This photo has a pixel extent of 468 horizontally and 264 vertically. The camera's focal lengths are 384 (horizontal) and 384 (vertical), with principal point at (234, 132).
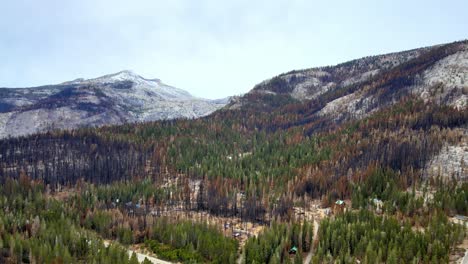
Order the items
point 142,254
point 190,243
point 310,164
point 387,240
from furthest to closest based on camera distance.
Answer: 1. point 310,164
2. point 190,243
3. point 142,254
4. point 387,240

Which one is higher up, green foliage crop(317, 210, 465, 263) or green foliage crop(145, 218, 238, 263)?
green foliage crop(317, 210, 465, 263)

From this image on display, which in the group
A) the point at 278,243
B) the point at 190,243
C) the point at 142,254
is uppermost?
the point at 278,243

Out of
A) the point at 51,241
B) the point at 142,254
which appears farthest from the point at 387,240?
the point at 51,241

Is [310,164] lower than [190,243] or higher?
higher

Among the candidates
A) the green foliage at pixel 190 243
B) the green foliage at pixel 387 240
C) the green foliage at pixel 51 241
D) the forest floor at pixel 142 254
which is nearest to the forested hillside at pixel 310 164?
the green foliage at pixel 387 240

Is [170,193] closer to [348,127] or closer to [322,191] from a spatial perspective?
[322,191]

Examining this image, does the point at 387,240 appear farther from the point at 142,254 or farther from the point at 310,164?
the point at 310,164

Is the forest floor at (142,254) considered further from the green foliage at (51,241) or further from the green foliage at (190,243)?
the green foliage at (51,241)

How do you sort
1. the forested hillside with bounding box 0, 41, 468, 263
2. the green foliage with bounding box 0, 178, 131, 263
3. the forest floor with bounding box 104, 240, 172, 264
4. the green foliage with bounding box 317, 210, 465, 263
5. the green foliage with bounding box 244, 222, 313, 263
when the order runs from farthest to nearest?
the forested hillside with bounding box 0, 41, 468, 263 → the forest floor with bounding box 104, 240, 172, 264 → the green foliage with bounding box 244, 222, 313, 263 → the green foliage with bounding box 0, 178, 131, 263 → the green foliage with bounding box 317, 210, 465, 263

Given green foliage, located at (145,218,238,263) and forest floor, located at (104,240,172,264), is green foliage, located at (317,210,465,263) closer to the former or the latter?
green foliage, located at (145,218,238,263)

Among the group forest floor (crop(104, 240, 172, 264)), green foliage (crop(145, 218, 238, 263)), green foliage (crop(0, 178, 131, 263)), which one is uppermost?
green foliage (crop(0, 178, 131, 263))

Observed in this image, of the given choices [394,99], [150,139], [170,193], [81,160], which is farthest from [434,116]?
[81,160]

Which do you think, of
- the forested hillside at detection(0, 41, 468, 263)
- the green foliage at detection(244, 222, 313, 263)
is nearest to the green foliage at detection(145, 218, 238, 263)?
the forested hillside at detection(0, 41, 468, 263)

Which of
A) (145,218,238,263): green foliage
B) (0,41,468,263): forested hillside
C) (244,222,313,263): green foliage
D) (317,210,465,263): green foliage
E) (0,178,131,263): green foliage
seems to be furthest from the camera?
(0,41,468,263): forested hillside
